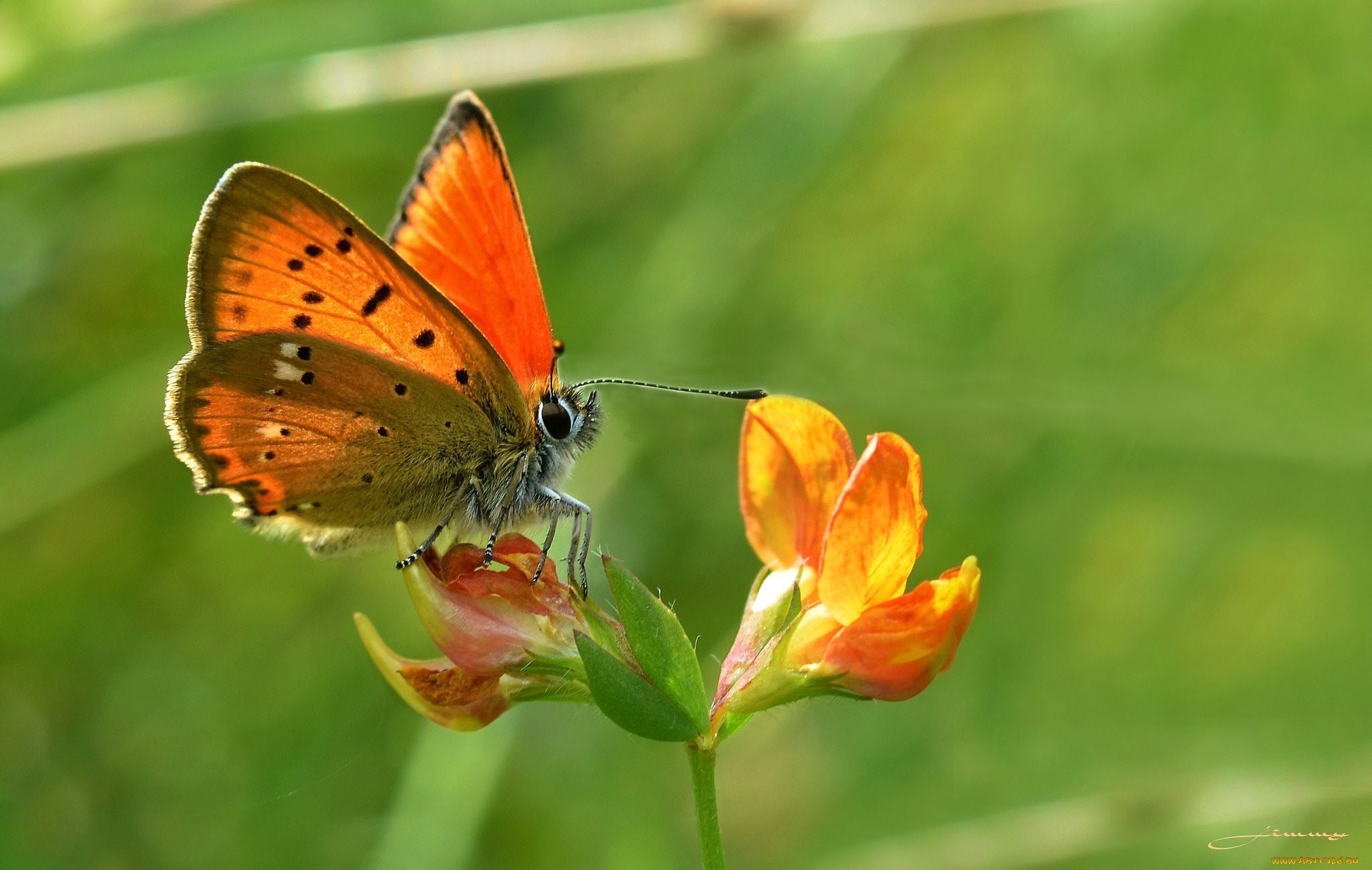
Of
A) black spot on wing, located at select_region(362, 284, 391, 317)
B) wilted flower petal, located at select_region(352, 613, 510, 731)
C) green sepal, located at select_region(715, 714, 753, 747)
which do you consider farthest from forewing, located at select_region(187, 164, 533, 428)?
green sepal, located at select_region(715, 714, 753, 747)

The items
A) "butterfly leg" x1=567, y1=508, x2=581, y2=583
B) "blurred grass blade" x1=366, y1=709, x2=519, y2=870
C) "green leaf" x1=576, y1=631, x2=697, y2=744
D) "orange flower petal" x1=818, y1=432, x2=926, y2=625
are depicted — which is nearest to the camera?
"green leaf" x1=576, y1=631, x2=697, y2=744

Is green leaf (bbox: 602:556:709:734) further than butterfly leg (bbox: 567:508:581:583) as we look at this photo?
No

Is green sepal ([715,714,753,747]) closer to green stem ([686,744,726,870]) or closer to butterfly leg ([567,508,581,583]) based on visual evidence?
green stem ([686,744,726,870])

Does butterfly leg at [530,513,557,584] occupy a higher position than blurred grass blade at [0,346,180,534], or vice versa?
blurred grass blade at [0,346,180,534]

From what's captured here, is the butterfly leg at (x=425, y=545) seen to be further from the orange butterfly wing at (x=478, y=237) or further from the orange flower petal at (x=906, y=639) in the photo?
the orange flower petal at (x=906, y=639)

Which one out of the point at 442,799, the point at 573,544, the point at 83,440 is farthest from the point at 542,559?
the point at 83,440

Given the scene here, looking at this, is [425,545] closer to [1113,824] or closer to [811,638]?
[811,638]
